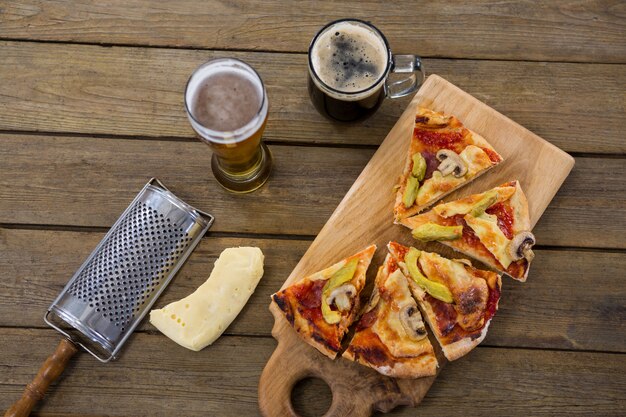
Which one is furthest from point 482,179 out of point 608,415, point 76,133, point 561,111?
point 76,133

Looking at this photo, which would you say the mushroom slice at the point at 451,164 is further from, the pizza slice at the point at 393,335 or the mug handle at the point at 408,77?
the pizza slice at the point at 393,335

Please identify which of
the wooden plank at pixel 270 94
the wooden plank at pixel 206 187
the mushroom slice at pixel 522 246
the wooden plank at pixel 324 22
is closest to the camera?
the mushroom slice at pixel 522 246

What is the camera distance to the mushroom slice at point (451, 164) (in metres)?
4.21

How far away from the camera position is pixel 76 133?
15.2 feet

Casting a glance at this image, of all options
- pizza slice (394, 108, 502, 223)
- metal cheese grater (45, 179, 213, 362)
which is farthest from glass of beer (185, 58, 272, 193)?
pizza slice (394, 108, 502, 223)

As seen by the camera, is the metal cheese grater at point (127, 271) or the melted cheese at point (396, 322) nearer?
the melted cheese at point (396, 322)

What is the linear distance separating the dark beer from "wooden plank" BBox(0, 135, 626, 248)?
586 millimetres

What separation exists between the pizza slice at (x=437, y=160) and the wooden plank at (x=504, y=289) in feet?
2.61

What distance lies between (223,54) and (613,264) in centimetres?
320

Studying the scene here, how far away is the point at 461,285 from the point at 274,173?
1527 mm

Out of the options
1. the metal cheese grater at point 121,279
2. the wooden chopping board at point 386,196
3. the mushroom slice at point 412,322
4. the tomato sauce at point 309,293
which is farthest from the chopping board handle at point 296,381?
the metal cheese grater at point 121,279

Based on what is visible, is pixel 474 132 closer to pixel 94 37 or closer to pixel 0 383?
pixel 94 37

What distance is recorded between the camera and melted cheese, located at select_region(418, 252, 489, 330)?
4008 millimetres

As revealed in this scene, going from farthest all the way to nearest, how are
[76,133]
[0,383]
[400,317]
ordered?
[76,133]
[0,383]
[400,317]
